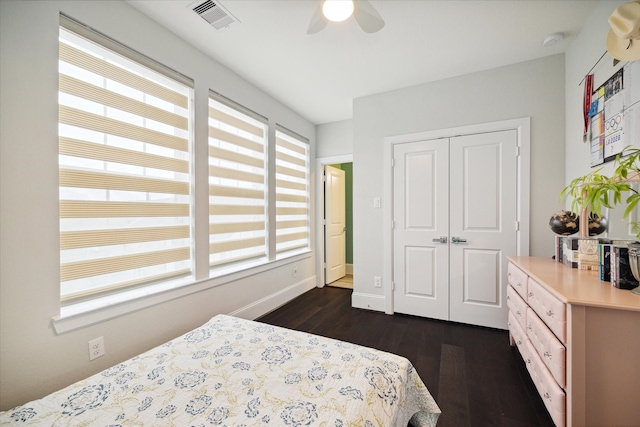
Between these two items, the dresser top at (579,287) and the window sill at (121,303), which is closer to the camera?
the dresser top at (579,287)

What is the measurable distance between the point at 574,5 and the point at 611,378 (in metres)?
2.43

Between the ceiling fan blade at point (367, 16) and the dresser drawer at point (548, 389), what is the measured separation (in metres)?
2.24

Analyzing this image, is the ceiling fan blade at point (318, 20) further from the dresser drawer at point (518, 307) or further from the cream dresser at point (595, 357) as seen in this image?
the dresser drawer at point (518, 307)

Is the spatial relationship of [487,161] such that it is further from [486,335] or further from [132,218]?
[132,218]

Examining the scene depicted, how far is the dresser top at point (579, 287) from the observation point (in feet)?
3.65

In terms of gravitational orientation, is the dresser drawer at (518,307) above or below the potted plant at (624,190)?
below

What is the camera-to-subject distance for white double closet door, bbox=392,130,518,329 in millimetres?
2648

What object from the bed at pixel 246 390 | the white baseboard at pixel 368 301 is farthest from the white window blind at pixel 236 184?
the white baseboard at pixel 368 301

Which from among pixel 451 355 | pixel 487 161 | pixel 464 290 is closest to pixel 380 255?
pixel 464 290

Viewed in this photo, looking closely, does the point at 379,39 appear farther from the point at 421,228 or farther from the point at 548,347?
the point at 548,347

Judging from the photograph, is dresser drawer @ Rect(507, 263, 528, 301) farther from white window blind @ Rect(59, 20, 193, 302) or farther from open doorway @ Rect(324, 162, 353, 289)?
white window blind @ Rect(59, 20, 193, 302)

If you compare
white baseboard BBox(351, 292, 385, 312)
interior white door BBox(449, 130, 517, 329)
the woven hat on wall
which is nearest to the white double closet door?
interior white door BBox(449, 130, 517, 329)

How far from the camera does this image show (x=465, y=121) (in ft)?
9.18

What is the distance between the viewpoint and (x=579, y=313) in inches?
44.9
